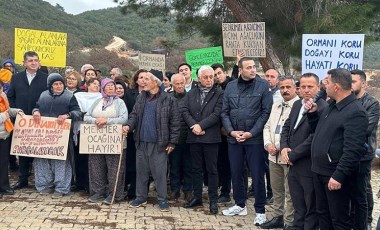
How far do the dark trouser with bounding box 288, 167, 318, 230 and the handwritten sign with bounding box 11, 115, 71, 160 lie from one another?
3546mm

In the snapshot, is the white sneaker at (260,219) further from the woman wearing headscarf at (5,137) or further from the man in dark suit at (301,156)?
the woman wearing headscarf at (5,137)

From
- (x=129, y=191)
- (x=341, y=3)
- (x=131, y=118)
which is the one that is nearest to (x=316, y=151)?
(x=131, y=118)

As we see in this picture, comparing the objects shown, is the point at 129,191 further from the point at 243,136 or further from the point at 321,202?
the point at 321,202

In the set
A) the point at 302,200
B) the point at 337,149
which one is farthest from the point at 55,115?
the point at 337,149

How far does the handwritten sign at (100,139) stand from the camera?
7.03m

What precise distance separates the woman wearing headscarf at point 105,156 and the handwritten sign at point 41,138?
0.46 meters

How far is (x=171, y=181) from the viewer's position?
24.7 feet

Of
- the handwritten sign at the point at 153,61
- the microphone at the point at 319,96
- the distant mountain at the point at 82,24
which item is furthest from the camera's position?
the distant mountain at the point at 82,24

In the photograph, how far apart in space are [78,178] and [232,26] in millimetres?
3997

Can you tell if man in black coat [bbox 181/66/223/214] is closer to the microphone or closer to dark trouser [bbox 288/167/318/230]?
dark trouser [bbox 288/167/318/230]

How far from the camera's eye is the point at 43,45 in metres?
9.19

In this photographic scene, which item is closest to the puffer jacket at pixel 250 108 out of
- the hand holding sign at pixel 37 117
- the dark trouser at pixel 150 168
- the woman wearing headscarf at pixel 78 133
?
the dark trouser at pixel 150 168

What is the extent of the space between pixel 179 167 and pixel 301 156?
265 centimetres

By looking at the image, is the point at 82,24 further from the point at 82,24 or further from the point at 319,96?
the point at 319,96
